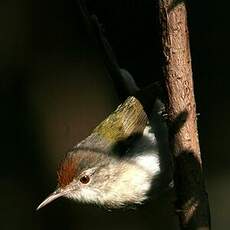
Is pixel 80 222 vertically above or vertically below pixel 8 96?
below

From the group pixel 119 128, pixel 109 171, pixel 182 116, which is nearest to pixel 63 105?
pixel 119 128

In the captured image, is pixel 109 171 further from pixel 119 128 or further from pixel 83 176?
pixel 119 128

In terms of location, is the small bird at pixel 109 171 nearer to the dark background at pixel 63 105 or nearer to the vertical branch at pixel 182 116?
the vertical branch at pixel 182 116

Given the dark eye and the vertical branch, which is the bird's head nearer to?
the dark eye

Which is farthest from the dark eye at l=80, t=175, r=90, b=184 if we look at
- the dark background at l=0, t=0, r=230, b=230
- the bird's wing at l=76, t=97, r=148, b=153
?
the dark background at l=0, t=0, r=230, b=230

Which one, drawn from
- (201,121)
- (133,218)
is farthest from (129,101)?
(133,218)

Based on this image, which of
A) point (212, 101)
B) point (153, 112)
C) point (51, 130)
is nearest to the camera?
point (153, 112)

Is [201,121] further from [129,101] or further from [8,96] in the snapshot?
[8,96]
